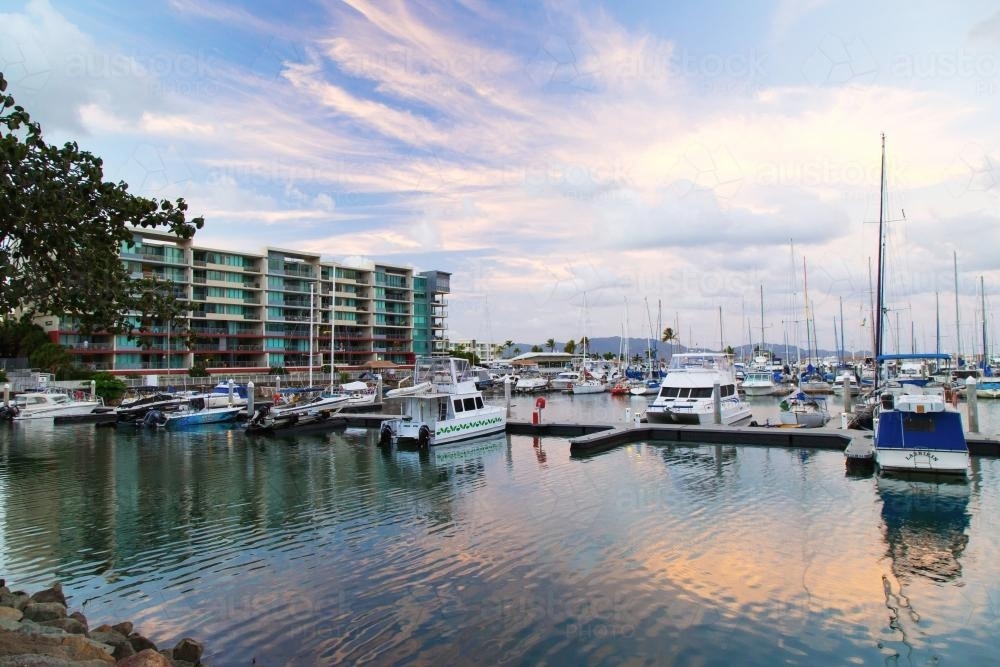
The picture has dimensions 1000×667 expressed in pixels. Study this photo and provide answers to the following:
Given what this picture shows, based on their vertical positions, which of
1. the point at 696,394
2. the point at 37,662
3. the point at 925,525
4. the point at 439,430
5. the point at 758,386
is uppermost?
the point at 696,394

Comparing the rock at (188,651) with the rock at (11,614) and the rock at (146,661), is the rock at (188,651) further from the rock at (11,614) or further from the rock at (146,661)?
the rock at (11,614)

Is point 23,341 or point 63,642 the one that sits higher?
point 23,341

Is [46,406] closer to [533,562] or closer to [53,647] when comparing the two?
[533,562]

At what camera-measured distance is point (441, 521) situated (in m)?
17.7

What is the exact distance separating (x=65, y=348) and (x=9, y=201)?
76873mm

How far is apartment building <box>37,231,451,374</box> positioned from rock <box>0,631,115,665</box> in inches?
2379

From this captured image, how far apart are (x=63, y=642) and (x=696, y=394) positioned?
32481mm

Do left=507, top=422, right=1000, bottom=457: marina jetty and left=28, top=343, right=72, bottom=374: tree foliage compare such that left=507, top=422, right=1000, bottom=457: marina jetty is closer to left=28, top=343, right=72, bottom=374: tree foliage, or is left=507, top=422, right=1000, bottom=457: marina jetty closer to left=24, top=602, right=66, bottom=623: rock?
left=24, top=602, right=66, bottom=623: rock

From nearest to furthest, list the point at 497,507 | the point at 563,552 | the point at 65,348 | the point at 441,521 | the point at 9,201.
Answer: the point at 9,201
the point at 563,552
the point at 441,521
the point at 497,507
the point at 65,348

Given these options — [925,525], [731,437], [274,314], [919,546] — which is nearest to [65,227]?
[919,546]

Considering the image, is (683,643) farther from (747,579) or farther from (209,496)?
(209,496)

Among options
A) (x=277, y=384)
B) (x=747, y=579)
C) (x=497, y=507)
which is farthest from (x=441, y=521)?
(x=277, y=384)

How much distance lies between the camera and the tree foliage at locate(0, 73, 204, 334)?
28.8ft

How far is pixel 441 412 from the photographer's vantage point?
111ft
